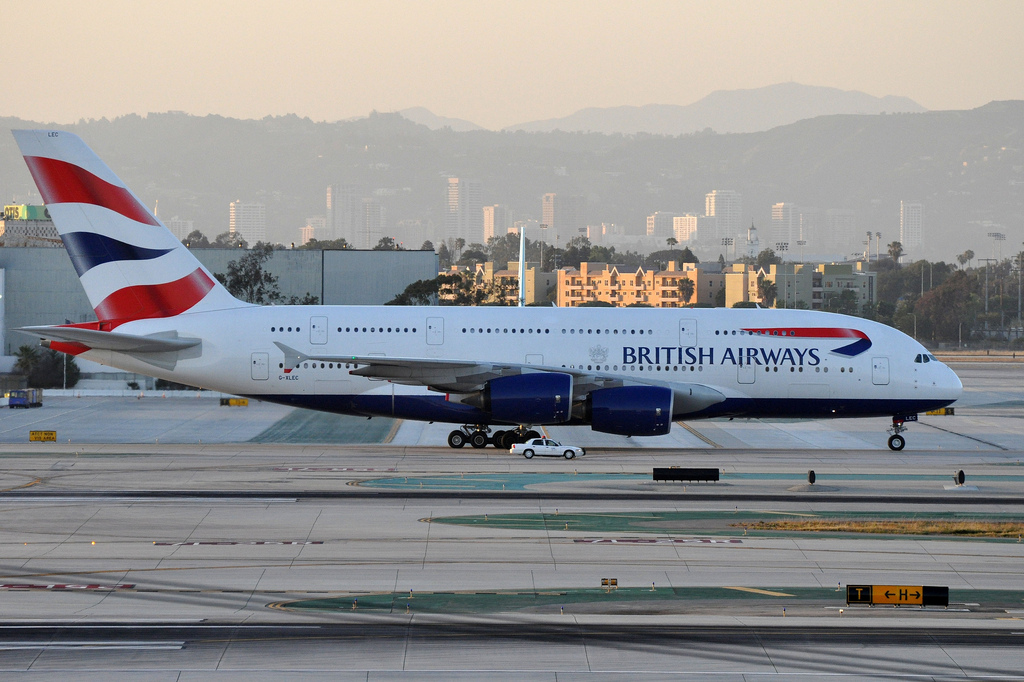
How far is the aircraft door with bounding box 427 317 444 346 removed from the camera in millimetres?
39656

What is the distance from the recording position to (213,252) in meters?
77.6

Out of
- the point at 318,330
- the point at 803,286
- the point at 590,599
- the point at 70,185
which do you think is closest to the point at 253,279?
the point at 70,185

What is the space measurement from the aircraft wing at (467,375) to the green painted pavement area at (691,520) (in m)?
11.8

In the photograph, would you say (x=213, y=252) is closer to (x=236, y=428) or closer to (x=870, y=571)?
(x=236, y=428)

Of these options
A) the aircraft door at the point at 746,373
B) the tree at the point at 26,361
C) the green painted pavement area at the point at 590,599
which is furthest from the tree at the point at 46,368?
the green painted pavement area at the point at 590,599

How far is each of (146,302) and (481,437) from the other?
13877mm

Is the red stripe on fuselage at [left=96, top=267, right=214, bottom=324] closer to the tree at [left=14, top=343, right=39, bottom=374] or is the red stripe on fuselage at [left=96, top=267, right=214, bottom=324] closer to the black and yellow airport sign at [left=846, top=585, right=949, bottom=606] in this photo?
the black and yellow airport sign at [left=846, top=585, right=949, bottom=606]

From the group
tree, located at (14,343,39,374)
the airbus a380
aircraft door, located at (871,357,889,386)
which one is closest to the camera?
the airbus a380

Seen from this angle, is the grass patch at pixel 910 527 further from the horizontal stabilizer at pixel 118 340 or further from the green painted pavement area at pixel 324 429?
the horizontal stabilizer at pixel 118 340

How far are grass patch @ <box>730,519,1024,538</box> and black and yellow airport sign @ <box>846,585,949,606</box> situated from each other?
6436 mm

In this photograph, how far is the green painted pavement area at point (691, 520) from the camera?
980 inches

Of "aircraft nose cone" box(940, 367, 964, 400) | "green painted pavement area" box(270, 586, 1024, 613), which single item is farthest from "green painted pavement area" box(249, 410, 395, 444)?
"green painted pavement area" box(270, 586, 1024, 613)

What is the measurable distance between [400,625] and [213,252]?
212ft

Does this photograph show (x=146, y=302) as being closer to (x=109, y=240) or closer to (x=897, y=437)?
(x=109, y=240)
